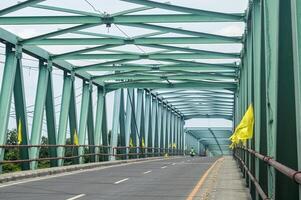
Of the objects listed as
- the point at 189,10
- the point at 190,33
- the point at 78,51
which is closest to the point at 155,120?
the point at 78,51

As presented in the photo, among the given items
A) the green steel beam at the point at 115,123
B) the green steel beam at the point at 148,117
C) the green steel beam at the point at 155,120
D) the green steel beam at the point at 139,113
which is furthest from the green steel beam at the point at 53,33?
the green steel beam at the point at 155,120

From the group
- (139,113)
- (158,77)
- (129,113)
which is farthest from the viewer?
(139,113)

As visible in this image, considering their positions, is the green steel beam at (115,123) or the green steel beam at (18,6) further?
the green steel beam at (115,123)

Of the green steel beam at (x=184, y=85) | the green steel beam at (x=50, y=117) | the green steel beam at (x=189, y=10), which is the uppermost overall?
the green steel beam at (x=189, y=10)

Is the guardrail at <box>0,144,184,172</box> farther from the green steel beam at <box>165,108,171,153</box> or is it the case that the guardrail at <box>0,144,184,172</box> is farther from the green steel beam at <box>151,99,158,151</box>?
the green steel beam at <box>165,108,171,153</box>

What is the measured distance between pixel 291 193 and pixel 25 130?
16932 millimetres

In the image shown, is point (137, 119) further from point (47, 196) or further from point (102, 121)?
point (47, 196)

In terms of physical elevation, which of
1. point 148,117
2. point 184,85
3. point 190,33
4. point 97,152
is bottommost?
point 97,152

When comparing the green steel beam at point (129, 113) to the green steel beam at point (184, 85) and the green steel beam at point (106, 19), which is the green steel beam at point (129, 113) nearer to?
the green steel beam at point (184, 85)

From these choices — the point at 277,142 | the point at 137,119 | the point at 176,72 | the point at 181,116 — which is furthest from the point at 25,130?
the point at 181,116

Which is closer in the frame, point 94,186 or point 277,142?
point 277,142

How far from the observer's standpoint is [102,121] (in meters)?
35.1

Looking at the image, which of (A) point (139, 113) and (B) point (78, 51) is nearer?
(B) point (78, 51)

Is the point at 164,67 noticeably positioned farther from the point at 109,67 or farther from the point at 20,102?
the point at 20,102
